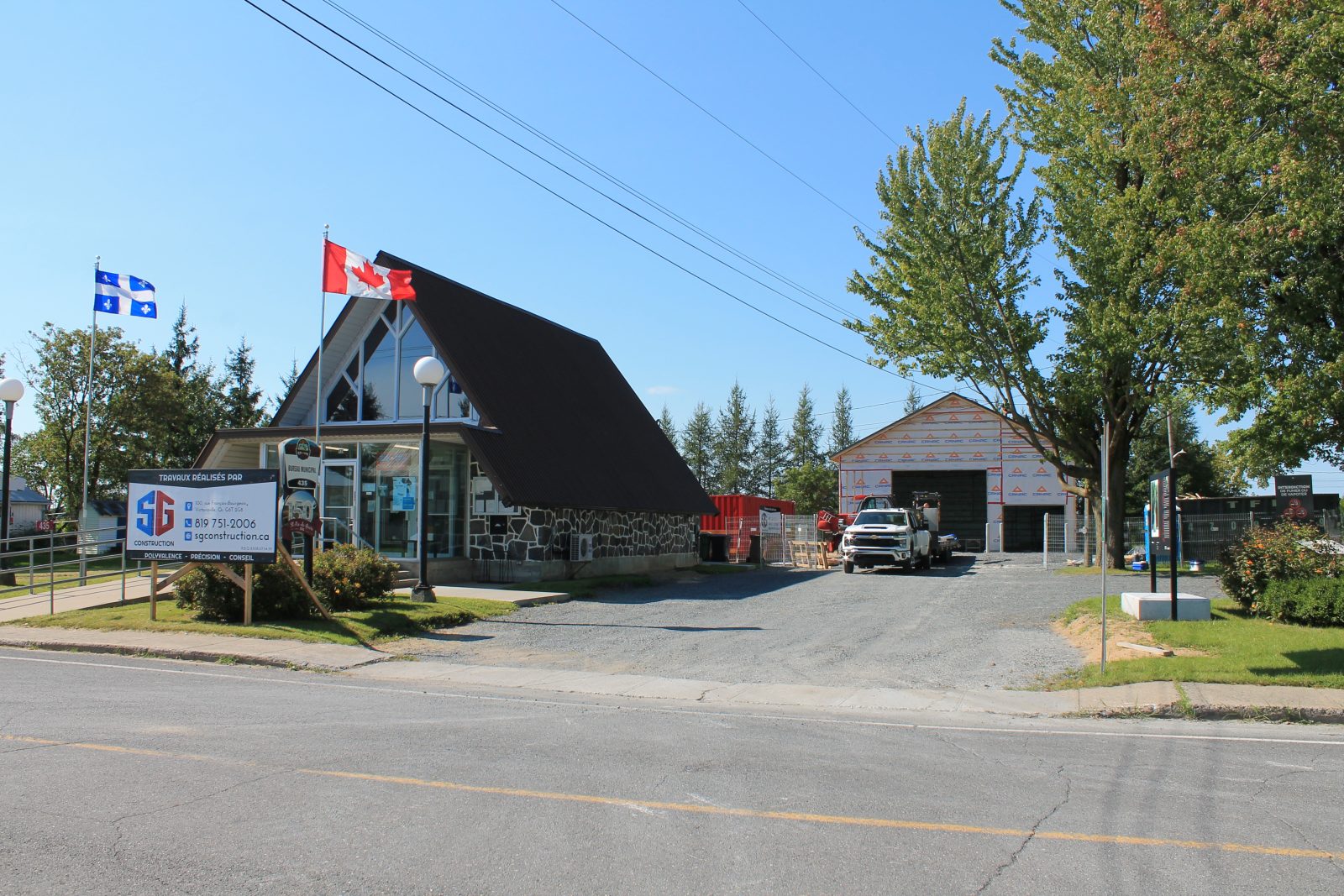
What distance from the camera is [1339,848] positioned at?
5742 millimetres

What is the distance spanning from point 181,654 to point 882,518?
23.1 m

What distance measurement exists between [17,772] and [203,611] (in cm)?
1010

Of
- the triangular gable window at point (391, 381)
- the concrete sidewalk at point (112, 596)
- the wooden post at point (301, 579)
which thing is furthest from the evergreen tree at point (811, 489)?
the wooden post at point (301, 579)

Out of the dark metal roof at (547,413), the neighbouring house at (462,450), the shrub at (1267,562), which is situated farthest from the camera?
the dark metal roof at (547,413)

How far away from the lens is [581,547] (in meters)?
26.9

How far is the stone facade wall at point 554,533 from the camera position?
966 inches

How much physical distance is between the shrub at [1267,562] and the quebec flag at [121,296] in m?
26.7

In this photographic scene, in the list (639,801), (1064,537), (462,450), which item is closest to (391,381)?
(462,450)

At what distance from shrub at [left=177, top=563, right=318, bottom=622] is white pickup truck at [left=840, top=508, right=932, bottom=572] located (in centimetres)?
1924

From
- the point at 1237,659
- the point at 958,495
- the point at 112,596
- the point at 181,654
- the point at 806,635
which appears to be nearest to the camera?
the point at 1237,659

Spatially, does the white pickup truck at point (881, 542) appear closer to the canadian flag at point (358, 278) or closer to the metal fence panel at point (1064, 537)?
the metal fence panel at point (1064, 537)

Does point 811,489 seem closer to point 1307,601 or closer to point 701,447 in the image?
point 701,447

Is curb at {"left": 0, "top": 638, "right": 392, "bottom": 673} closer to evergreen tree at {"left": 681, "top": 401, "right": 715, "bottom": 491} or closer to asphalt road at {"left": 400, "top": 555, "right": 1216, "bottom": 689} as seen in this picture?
asphalt road at {"left": 400, "top": 555, "right": 1216, "bottom": 689}

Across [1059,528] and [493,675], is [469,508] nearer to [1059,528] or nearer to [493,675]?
[493,675]
